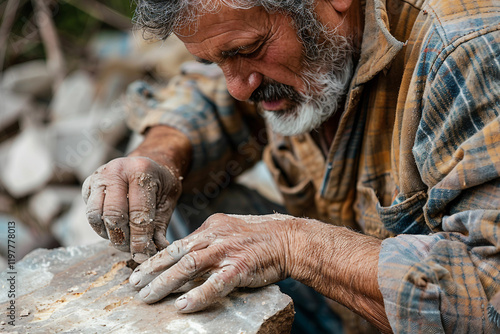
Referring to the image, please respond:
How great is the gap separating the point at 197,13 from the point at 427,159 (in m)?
0.85

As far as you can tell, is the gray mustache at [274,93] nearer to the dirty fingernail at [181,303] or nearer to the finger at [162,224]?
the finger at [162,224]

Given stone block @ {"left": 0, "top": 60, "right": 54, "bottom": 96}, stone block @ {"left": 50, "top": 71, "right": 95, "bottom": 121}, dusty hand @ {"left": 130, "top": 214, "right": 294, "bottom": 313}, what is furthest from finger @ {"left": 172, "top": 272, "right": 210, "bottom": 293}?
stone block @ {"left": 0, "top": 60, "right": 54, "bottom": 96}

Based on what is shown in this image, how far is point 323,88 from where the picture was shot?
1868 mm

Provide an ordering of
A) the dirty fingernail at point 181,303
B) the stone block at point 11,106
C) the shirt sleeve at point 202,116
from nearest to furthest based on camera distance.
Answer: the dirty fingernail at point 181,303 → the shirt sleeve at point 202,116 → the stone block at point 11,106

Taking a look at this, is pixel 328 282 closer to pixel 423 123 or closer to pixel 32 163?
pixel 423 123

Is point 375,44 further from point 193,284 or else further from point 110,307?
point 110,307

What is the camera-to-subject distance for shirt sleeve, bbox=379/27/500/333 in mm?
1203

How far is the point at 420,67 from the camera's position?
1462 mm

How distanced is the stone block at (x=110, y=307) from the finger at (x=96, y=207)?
162 millimetres

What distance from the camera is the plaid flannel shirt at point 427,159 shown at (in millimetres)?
1217

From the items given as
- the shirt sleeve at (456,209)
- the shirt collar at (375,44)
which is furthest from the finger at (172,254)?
the shirt collar at (375,44)

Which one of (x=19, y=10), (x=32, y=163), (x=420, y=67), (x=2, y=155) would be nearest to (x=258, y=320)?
(x=420, y=67)

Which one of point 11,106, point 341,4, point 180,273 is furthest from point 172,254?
point 11,106

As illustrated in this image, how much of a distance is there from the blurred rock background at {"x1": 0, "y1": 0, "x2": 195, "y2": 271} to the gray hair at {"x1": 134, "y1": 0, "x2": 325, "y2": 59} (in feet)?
5.95
